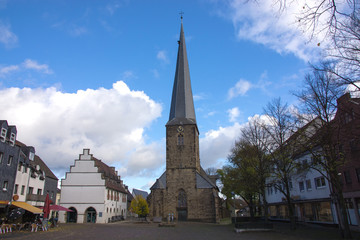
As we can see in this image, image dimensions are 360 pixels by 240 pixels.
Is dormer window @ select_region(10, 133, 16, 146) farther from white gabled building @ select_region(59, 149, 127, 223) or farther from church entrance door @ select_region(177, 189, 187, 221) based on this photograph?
church entrance door @ select_region(177, 189, 187, 221)

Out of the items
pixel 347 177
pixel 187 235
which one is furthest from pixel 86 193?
pixel 347 177

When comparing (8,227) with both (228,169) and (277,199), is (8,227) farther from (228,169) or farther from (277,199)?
(277,199)

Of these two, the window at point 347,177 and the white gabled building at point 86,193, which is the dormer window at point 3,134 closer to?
the white gabled building at point 86,193

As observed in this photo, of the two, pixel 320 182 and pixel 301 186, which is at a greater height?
pixel 320 182

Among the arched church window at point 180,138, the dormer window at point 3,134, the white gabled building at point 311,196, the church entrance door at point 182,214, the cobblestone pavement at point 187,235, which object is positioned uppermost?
the arched church window at point 180,138

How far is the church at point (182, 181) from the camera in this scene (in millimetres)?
41312

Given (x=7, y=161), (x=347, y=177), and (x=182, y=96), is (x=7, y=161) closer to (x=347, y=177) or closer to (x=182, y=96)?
(x=182, y=96)

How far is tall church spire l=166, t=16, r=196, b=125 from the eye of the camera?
4688 cm

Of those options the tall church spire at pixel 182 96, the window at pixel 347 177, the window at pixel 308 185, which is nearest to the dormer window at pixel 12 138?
the tall church spire at pixel 182 96

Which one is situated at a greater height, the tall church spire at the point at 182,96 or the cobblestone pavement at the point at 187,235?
the tall church spire at the point at 182,96

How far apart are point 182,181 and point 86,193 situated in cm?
1519

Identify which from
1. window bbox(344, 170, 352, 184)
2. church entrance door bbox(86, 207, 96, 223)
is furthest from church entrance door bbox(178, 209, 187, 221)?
window bbox(344, 170, 352, 184)

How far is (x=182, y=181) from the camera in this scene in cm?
4303

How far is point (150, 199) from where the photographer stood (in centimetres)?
4241
